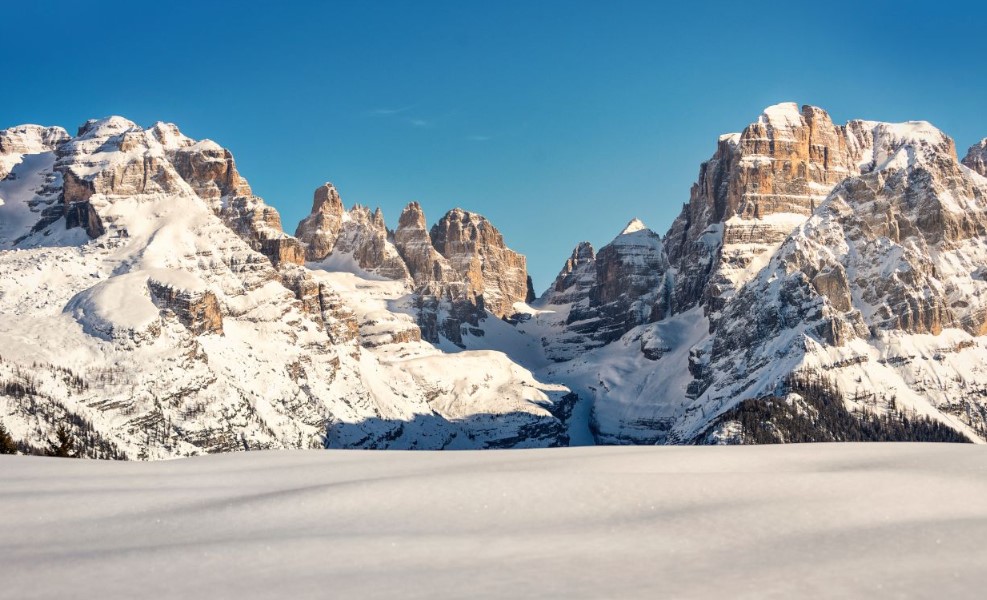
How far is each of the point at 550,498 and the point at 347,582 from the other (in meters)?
8.73

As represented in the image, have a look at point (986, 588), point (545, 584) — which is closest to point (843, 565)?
point (986, 588)

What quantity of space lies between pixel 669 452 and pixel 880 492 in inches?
394

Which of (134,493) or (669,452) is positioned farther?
(669,452)

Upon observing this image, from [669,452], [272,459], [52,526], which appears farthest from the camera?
[272,459]

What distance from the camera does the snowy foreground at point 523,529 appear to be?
21188mm

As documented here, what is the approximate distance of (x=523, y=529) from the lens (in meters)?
25.8

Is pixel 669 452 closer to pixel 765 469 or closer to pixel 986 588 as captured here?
pixel 765 469

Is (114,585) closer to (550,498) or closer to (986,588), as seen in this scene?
(550,498)

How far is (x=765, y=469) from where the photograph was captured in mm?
33594

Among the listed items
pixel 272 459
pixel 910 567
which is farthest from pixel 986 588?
pixel 272 459

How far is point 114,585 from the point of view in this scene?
845 inches

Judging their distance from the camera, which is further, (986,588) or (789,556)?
(789,556)

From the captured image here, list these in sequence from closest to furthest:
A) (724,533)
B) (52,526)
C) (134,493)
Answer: (724,533)
(52,526)
(134,493)

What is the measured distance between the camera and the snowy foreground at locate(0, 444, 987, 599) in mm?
21188
